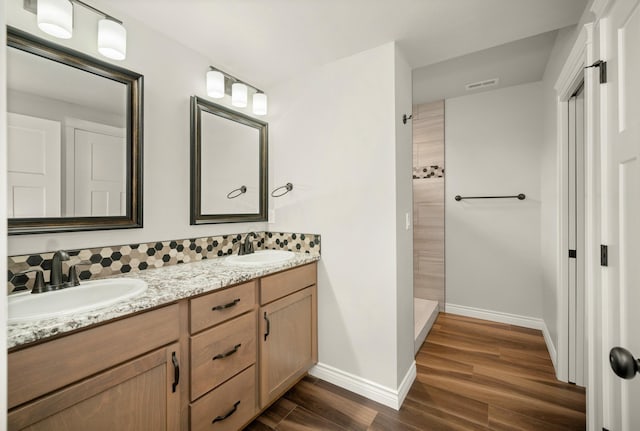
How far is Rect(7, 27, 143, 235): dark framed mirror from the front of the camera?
4.01 ft

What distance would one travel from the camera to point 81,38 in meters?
1.40

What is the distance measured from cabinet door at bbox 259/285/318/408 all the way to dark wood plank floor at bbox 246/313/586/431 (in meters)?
0.17

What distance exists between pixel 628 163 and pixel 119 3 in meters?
2.34

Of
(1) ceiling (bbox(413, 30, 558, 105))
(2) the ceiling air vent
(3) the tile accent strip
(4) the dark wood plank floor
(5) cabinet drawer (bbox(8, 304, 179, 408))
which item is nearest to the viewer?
(5) cabinet drawer (bbox(8, 304, 179, 408))

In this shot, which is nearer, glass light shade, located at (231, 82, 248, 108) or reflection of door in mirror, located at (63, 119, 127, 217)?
reflection of door in mirror, located at (63, 119, 127, 217)

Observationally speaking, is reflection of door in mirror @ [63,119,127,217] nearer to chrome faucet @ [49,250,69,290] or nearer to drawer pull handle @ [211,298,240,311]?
chrome faucet @ [49,250,69,290]

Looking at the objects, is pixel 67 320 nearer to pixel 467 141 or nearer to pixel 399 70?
pixel 399 70

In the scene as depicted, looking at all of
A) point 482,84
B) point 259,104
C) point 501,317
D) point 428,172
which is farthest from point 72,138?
point 501,317

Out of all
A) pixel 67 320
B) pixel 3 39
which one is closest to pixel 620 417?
pixel 67 320

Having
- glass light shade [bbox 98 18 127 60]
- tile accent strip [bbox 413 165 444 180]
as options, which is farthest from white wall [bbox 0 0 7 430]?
tile accent strip [bbox 413 165 444 180]

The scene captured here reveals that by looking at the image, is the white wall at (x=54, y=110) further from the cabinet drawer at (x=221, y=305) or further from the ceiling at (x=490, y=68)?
the ceiling at (x=490, y=68)

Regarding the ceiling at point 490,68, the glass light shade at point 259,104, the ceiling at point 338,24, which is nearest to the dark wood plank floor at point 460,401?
the glass light shade at point 259,104

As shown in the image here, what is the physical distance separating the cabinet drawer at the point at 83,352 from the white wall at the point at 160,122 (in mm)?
635

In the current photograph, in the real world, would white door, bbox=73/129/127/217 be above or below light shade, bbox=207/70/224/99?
below
